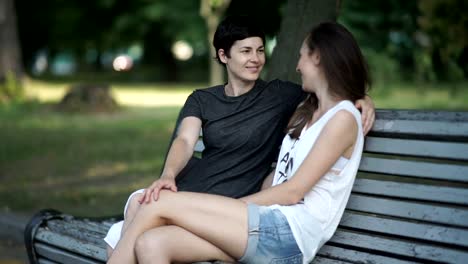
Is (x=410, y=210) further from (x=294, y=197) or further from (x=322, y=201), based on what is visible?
(x=294, y=197)

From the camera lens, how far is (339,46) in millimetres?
3209

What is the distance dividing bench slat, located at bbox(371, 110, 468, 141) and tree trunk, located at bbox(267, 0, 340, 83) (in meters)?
2.12

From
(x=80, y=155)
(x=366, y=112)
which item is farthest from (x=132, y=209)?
(x=80, y=155)

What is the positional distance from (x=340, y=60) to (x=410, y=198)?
0.65 meters

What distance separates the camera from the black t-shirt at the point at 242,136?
12.3 ft

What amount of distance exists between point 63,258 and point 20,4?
118 ft

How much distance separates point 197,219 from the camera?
3.20 metres

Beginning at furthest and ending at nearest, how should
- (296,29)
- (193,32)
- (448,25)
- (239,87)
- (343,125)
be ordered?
(193,32), (448,25), (296,29), (239,87), (343,125)

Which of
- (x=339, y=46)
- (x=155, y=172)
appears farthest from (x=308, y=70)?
(x=155, y=172)

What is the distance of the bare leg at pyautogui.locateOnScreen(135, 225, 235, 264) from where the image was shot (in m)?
3.17

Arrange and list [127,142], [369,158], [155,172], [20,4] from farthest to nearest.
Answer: [20,4] → [127,142] → [155,172] → [369,158]

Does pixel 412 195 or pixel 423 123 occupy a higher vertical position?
pixel 423 123

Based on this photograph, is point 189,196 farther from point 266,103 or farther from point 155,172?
point 155,172

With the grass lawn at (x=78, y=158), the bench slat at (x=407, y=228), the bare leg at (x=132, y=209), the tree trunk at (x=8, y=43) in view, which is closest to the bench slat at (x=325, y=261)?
the bench slat at (x=407, y=228)
